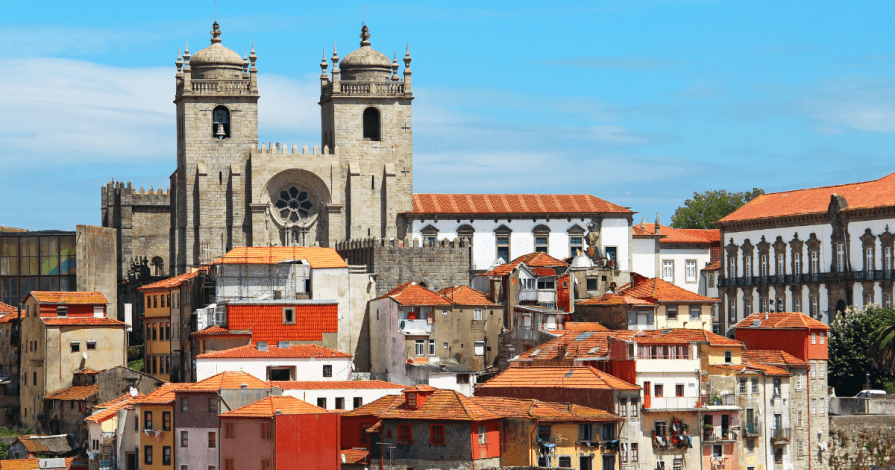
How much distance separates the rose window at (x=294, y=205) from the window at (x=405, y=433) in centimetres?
3886

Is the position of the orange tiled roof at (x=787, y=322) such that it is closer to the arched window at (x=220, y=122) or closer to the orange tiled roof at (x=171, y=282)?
the orange tiled roof at (x=171, y=282)

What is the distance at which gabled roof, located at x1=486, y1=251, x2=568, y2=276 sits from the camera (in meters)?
109

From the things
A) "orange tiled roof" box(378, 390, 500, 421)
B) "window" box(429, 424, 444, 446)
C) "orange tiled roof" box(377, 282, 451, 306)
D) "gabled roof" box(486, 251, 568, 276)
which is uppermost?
"gabled roof" box(486, 251, 568, 276)

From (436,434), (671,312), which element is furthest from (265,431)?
(671,312)

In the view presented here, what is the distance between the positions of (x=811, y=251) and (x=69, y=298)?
167ft

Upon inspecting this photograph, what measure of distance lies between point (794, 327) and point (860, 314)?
1137 cm

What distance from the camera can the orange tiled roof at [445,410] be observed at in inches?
3310

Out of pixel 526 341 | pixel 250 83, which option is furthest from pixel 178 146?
pixel 526 341

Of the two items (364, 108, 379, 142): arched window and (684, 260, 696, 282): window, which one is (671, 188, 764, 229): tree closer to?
(684, 260, 696, 282): window

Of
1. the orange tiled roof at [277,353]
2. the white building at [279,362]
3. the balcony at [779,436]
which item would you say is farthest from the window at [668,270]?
the white building at [279,362]

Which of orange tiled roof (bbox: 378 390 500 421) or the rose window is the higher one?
the rose window

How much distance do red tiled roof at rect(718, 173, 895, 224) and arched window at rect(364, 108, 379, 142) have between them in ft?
93.6

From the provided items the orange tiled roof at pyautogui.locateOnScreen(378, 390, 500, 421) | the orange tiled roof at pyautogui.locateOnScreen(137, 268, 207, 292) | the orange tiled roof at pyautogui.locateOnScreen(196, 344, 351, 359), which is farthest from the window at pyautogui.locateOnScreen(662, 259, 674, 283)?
the orange tiled roof at pyautogui.locateOnScreen(378, 390, 500, 421)

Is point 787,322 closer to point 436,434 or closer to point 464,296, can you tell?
point 464,296
